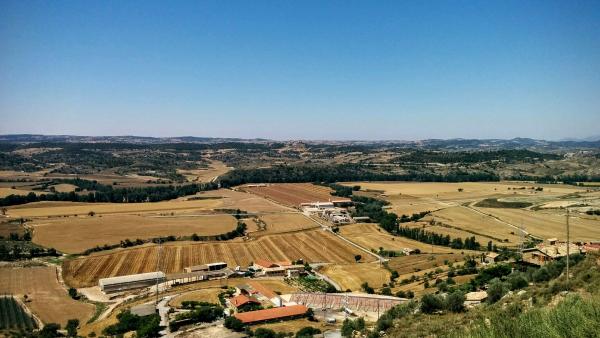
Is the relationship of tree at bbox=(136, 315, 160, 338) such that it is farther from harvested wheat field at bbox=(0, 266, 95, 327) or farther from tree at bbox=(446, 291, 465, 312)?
tree at bbox=(446, 291, 465, 312)

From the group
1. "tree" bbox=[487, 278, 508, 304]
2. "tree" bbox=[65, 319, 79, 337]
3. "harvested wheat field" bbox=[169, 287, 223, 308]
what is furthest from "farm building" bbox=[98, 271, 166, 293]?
"tree" bbox=[487, 278, 508, 304]

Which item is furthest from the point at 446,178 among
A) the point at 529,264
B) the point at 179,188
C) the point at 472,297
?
the point at 472,297

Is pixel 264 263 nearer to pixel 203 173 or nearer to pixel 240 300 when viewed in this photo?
pixel 240 300

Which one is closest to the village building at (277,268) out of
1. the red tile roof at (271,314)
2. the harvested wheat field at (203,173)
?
the red tile roof at (271,314)

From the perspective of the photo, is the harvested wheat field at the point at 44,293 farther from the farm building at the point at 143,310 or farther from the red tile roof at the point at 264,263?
the red tile roof at the point at 264,263

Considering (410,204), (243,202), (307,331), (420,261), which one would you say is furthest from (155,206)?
(307,331)

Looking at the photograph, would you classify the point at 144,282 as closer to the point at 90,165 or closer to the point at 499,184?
the point at 499,184
